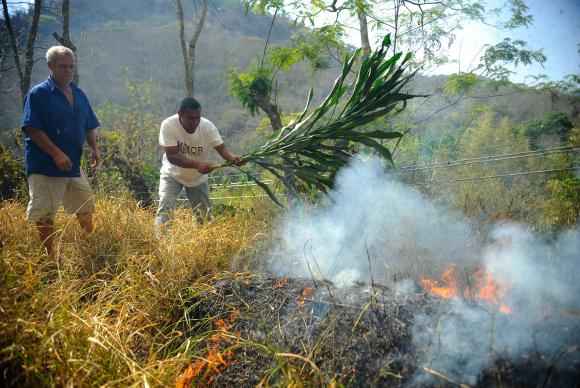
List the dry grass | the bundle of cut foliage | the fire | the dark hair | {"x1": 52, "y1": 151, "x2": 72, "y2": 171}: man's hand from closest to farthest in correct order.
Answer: the dry grass, the fire, the bundle of cut foliage, {"x1": 52, "y1": 151, "x2": 72, "y2": 171}: man's hand, the dark hair

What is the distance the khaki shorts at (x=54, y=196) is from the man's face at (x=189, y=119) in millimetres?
1187

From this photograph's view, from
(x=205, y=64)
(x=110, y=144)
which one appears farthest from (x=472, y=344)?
(x=205, y=64)

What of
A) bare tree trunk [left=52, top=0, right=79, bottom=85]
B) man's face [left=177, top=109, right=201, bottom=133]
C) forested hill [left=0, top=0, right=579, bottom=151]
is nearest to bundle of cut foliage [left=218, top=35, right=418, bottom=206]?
man's face [left=177, top=109, right=201, bottom=133]

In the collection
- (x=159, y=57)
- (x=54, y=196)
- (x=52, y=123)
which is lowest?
(x=54, y=196)

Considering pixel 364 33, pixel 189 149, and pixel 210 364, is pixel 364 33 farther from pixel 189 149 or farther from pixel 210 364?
pixel 210 364

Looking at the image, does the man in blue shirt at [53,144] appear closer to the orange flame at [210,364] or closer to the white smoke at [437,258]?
the orange flame at [210,364]

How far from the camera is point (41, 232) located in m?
3.58

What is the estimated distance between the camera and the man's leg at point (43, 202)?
3.48 metres

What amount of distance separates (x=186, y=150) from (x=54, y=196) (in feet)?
4.66

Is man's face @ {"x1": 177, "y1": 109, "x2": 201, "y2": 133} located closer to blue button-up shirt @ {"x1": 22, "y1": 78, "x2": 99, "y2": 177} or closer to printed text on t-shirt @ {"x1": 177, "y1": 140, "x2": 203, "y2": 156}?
printed text on t-shirt @ {"x1": 177, "y1": 140, "x2": 203, "y2": 156}

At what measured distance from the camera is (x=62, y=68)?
3.57 meters

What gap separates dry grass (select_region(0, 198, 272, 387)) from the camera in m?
1.82

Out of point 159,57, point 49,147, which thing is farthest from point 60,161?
point 159,57

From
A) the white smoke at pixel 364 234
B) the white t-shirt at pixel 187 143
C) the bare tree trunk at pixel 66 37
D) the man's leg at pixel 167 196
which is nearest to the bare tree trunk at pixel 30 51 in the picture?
the bare tree trunk at pixel 66 37
